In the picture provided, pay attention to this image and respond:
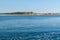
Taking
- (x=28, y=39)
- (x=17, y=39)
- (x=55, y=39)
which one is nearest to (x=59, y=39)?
(x=55, y=39)

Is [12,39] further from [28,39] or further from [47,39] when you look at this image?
[47,39]

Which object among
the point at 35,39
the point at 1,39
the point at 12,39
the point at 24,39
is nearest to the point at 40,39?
the point at 35,39

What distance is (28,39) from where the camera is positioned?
14867 mm

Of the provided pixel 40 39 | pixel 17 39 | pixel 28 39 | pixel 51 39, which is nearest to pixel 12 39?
pixel 17 39

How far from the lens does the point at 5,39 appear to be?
1494 cm

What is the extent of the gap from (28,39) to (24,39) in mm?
353

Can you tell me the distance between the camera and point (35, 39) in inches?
592

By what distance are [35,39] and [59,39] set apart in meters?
2.13

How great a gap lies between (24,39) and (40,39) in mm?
1399

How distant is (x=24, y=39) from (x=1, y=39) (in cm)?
200

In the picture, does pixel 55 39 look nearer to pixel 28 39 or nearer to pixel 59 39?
pixel 59 39

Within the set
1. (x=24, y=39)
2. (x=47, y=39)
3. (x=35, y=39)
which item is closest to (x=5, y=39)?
(x=24, y=39)

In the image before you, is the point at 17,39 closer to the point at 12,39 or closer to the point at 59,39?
the point at 12,39

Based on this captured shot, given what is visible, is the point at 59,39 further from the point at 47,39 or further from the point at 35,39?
the point at 35,39
